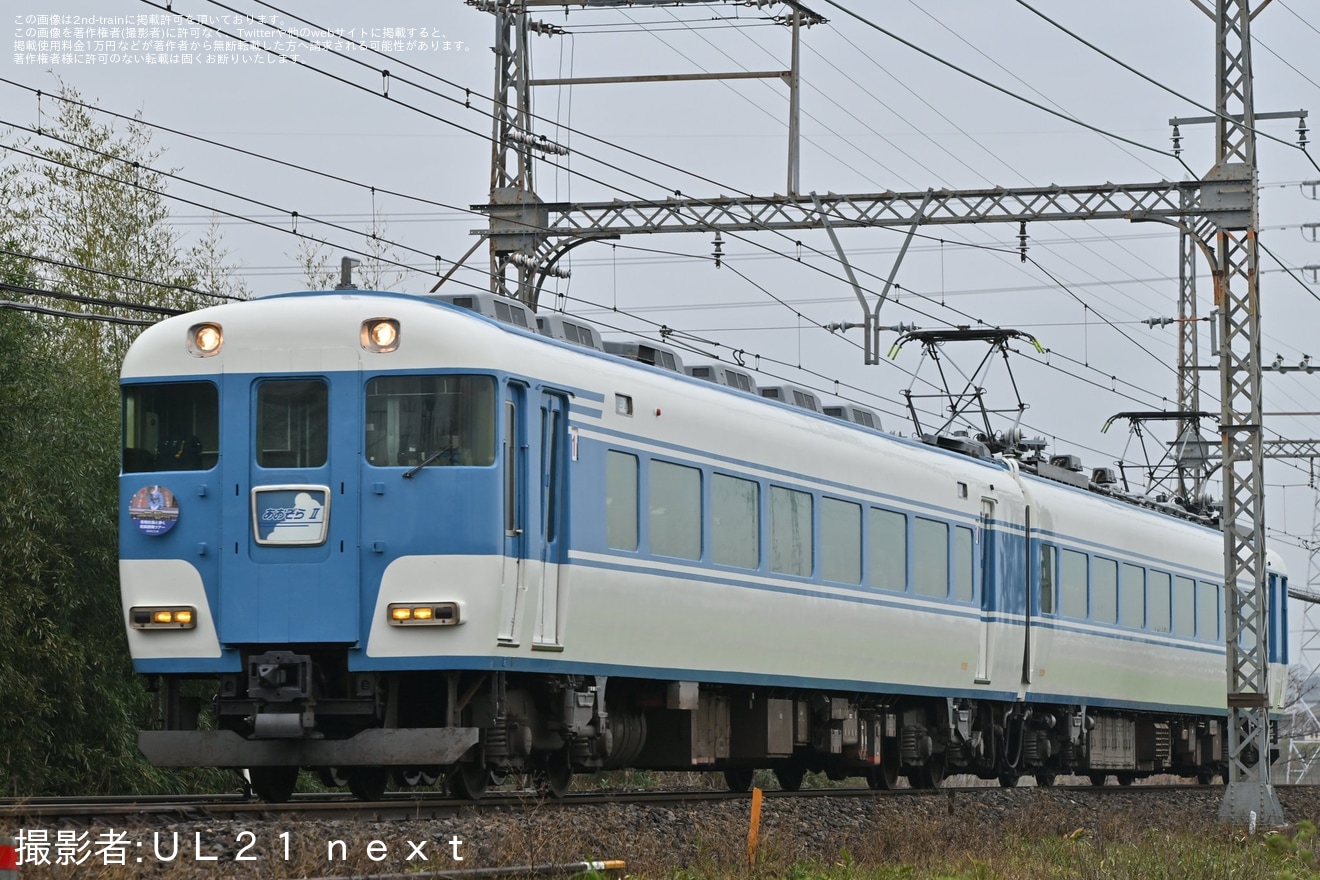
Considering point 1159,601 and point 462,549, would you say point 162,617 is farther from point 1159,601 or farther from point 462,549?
point 1159,601

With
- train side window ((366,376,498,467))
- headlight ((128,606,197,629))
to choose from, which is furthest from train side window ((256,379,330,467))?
headlight ((128,606,197,629))

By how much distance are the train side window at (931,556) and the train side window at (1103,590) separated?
4.62 metres

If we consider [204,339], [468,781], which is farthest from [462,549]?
[204,339]

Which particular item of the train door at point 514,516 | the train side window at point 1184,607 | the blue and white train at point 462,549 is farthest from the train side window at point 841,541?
the train side window at point 1184,607

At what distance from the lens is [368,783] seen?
553 inches

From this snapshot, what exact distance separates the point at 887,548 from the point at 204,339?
7575 mm

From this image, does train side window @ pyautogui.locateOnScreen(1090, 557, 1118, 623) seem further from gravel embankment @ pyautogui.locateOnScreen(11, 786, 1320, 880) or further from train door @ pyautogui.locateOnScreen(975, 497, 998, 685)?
gravel embankment @ pyautogui.locateOnScreen(11, 786, 1320, 880)

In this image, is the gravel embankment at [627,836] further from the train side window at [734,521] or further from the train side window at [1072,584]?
the train side window at [1072,584]

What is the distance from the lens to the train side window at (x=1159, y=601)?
26.0 m

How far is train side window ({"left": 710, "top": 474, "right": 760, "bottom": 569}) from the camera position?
51.2 ft

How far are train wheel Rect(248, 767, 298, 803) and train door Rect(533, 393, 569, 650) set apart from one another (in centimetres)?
203

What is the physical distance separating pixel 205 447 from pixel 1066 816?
335 inches

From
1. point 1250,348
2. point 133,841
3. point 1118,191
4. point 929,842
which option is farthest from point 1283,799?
point 133,841

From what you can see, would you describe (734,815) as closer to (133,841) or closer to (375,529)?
(375,529)
